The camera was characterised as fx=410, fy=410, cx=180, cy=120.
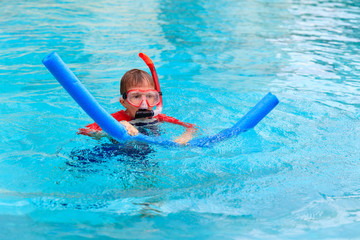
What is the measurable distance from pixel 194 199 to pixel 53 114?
2501 mm

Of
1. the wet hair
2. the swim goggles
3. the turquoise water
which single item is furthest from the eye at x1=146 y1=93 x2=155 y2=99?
the turquoise water

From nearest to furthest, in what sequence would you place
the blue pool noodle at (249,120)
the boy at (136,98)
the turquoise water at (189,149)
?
the turquoise water at (189,149) < the blue pool noodle at (249,120) < the boy at (136,98)

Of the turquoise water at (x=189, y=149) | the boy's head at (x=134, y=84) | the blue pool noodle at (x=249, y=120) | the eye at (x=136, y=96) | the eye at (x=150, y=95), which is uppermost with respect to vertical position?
the boy's head at (x=134, y=84)

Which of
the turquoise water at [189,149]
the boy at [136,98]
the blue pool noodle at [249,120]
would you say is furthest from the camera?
the boy at [136,98]

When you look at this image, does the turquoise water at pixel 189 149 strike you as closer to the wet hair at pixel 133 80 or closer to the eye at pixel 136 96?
the eye at pixel 136 96

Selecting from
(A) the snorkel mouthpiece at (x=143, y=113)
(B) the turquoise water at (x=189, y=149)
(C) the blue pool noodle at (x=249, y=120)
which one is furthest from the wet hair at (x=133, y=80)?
(C) the blue pool noodle at (x=249, y=120)

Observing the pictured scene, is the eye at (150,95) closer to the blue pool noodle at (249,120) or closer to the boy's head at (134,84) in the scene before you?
the boy's head at (134,84)

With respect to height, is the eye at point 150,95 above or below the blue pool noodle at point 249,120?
above

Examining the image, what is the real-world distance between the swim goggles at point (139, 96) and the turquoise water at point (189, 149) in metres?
0.39

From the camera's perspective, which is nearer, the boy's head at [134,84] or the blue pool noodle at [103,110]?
the blue pool noodle at [103,110]

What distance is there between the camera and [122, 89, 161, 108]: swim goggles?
352 cm

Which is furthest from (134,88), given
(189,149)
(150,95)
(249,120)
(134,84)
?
(249,120)

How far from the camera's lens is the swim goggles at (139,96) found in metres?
3.52

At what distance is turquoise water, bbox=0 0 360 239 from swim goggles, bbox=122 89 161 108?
1.29ft
